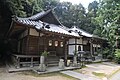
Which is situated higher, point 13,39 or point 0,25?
point 0,25

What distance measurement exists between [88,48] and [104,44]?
16.1 feet

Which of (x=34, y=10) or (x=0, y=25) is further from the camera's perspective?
(x=34, y=10)

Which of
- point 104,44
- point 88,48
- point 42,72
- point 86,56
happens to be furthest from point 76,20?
point 42,72

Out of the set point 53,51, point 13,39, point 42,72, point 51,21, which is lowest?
point 42,72

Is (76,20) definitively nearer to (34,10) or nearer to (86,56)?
(34,10)

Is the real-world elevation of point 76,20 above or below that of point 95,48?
above

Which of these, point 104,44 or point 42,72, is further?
point 104,44

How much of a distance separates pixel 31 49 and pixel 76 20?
74.7 feet

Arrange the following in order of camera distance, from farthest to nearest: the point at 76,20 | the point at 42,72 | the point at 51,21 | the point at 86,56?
the point at 76,20
the point at 86,56
the point at 51,21
the point at 42,72

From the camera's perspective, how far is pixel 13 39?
19.2 meters

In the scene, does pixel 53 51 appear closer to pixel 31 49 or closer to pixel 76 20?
pixel 31 49

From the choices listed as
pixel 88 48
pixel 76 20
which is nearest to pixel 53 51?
pixel 88 48

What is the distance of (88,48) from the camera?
18.9m

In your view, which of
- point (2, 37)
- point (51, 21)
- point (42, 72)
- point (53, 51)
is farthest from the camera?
point (2, 37)
